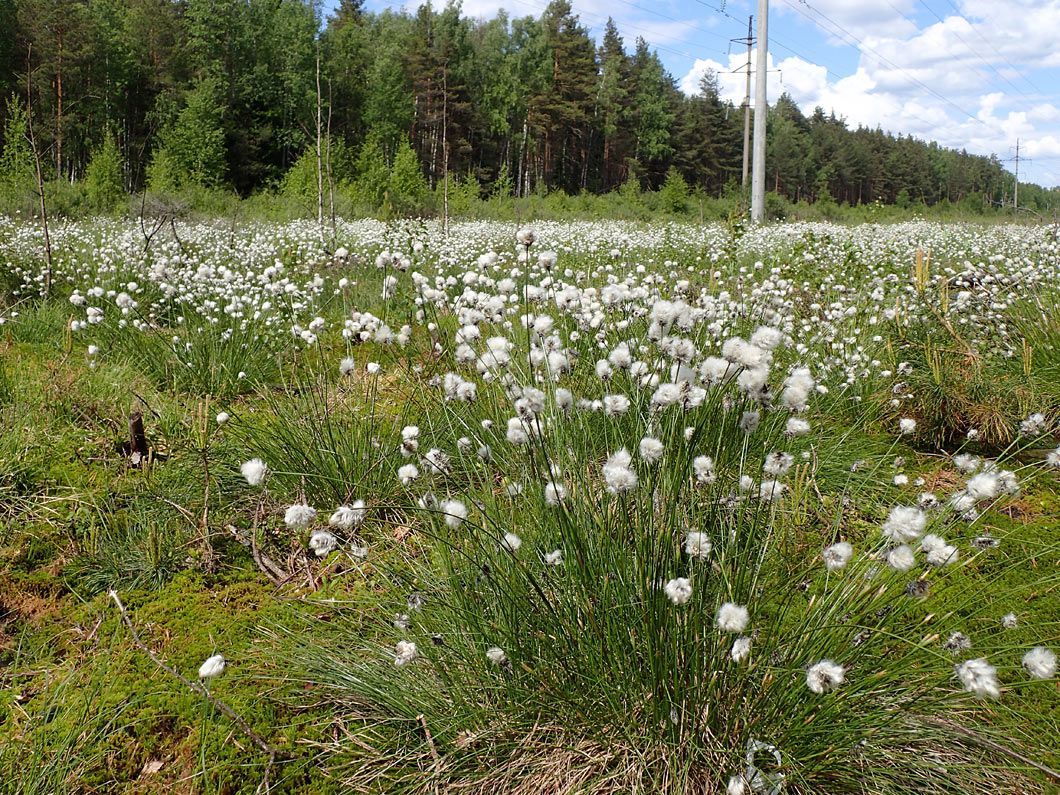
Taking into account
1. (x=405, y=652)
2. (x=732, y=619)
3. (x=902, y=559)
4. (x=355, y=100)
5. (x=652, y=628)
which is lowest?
(x=405, y=652)

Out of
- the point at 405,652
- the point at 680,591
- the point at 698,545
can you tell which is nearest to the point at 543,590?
the point at 405,652

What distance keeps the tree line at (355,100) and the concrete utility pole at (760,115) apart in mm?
11405

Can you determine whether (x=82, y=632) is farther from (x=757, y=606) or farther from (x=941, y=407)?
(x=941, y=407)

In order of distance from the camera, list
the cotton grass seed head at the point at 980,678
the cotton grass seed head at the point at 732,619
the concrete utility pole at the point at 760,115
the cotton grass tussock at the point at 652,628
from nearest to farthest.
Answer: the cotton grass seed head at the point at 980,678 < the cotton grass seed head at the point at 732,619 < the cotton grass tussock at the point at 652,628 < the concrete utility pole at the point at 760,115

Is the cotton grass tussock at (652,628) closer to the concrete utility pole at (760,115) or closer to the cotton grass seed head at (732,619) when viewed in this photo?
the cotton grass seed head at (732,619)

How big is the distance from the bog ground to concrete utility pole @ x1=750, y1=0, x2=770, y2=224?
605 inches

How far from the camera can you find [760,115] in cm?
1769

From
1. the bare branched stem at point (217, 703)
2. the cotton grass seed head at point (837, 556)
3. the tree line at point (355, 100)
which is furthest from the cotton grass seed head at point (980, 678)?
the tree line at point (355, 100)

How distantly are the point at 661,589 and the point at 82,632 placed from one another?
2.10 metres

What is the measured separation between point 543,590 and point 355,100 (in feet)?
161

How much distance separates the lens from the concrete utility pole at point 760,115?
1786 cm

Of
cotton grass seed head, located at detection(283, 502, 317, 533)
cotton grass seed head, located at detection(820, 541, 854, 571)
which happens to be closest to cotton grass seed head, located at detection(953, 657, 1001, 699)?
cotton grass seed head, located at detection(820, 541, 854, 571)

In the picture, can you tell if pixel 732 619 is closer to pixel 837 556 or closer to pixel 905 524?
pixel 837 556

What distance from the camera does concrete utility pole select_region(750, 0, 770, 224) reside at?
17859mm
